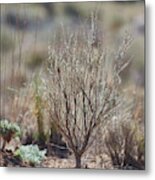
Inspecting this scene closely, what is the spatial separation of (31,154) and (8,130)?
14 centimetres

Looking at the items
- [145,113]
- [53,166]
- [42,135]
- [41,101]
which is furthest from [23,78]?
[145,113]

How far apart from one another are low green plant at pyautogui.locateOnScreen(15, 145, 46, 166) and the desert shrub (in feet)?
0.42

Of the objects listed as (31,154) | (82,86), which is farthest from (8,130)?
(82,86)

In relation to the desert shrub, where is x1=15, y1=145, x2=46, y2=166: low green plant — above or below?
below

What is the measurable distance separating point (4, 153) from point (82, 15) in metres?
0.65

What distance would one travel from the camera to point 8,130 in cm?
200

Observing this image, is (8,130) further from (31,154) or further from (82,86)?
(82,86)

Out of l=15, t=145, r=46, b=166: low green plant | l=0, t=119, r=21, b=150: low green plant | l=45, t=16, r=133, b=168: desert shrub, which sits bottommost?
l=15, t=145, r=46, b=166: low green plant

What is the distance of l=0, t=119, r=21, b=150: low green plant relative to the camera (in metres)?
2.00

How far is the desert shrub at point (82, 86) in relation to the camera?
1.94 meters

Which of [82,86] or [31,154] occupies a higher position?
[82,86]

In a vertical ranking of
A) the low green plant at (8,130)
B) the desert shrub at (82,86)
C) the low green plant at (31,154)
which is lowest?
the low green plant at (31,154)

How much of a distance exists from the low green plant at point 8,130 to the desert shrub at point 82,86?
0.51 ft

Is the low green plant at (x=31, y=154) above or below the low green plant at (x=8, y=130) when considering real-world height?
below
